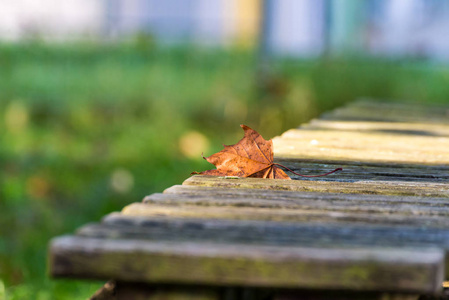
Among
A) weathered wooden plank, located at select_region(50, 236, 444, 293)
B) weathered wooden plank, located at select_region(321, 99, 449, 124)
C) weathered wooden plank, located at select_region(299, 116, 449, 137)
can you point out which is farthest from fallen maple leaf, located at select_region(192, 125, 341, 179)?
weathered wooden plank, located at select_region(321, 99, 449, 124)

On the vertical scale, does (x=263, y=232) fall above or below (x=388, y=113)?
Answer: below

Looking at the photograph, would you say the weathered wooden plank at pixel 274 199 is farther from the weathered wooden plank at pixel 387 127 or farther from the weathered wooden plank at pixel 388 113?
the weathered wooden plank at pixel 388 113

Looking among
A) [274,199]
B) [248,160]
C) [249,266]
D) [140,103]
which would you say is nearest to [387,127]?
[248,160]

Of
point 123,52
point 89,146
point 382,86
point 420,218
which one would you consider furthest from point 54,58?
point 420,218

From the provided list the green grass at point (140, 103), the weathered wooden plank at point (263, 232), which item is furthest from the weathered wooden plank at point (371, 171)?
the green grass at point (140, 103)

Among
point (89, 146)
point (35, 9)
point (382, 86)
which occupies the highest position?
point (35, 9)

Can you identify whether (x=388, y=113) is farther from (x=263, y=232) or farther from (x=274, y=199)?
(x=263, y=232)

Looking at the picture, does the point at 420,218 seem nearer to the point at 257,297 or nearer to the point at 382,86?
the point at 257,297
